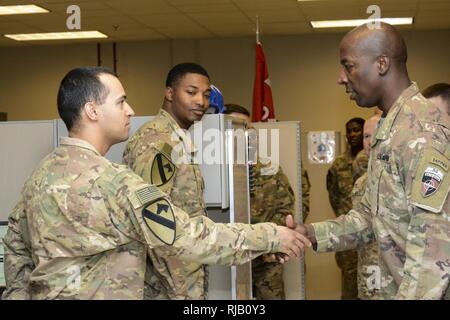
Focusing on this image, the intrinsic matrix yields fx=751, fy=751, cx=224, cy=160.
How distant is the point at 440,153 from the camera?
214 centimetres

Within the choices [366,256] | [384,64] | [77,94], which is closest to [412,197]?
[384,64]

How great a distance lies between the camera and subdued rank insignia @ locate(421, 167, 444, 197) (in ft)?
6.88

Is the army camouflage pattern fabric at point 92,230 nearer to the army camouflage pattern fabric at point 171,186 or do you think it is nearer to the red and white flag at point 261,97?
the army camouflage pattern fabric at point 171,186

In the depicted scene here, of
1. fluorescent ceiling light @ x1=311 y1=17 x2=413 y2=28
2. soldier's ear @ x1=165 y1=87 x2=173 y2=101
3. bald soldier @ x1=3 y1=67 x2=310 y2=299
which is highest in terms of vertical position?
fluorescent ceiling light @ x1=311 y1=17 x2=413 y2=28

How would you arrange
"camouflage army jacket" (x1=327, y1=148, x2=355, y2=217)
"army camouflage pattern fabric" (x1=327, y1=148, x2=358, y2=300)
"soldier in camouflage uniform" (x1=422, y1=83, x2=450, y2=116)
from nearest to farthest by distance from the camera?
"soldier in camouflage uniform" (x1=422, y1=83, x2=450, y2=116), "army camouflage pattern fabric" (x1=327, y1=148, x2=358, y2=300), "camouflage army jacket" (x1=327, y1=148, x2=355, y2=217)

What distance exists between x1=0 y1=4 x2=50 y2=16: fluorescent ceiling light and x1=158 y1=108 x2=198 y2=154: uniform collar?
420cm

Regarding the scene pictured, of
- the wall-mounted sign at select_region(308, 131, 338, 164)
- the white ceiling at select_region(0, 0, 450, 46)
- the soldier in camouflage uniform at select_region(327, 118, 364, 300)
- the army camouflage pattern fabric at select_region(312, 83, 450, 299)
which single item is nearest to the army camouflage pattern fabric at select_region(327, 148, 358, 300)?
the soldier in camouflage uniform at select_region(327, 118, 364, 300)

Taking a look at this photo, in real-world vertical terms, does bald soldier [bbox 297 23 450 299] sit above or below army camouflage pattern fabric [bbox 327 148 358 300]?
above

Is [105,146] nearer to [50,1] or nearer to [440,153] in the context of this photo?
[440,153]

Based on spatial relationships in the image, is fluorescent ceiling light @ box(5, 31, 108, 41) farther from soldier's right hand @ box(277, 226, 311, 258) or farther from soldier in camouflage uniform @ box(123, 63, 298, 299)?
soldier's right hand @ box(277, 226, 311, 258)

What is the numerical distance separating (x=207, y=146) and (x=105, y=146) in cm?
157

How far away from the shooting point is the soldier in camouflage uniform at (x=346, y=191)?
20.3 feet

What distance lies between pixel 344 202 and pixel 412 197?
4507 millimetres
